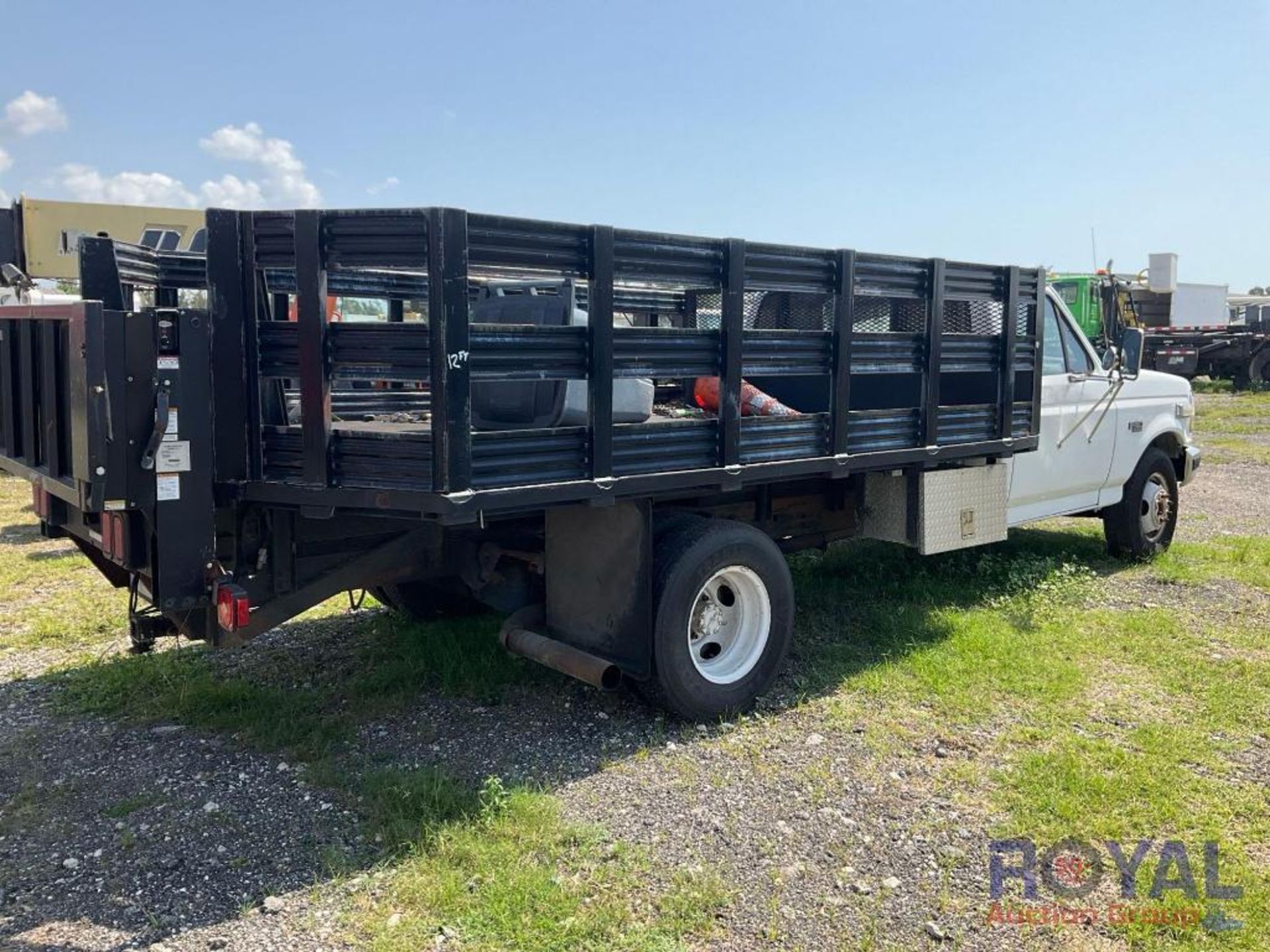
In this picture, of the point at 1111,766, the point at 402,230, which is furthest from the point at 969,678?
the point at 402,230

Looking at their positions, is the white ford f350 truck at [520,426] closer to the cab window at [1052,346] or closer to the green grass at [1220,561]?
the cab window at [1052,346]

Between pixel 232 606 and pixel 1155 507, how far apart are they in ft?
22.7

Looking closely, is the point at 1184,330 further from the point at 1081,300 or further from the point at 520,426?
the point at 520,426

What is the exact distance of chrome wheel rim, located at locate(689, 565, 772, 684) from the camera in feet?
15.8

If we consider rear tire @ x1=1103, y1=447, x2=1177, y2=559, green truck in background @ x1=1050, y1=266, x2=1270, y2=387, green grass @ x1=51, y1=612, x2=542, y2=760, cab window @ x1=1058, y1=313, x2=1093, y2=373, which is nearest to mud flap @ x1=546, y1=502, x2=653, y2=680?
green grass @ x1=51, y1=612, x2=542, y2=760

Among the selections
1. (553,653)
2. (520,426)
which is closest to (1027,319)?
(520,426)

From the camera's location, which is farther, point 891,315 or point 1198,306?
point 1198,306

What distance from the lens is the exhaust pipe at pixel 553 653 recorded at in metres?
4.25

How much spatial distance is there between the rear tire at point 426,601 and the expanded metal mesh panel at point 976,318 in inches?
120

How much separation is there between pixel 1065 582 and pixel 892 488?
1.97m

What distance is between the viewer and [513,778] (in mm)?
4098

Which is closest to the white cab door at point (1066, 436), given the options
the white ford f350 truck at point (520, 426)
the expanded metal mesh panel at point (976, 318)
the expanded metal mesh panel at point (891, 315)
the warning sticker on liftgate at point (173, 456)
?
the white ford f350 truck at point (520, 426)

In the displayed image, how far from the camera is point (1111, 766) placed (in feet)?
14.0

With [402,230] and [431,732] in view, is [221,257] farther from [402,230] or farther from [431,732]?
[431,732]
